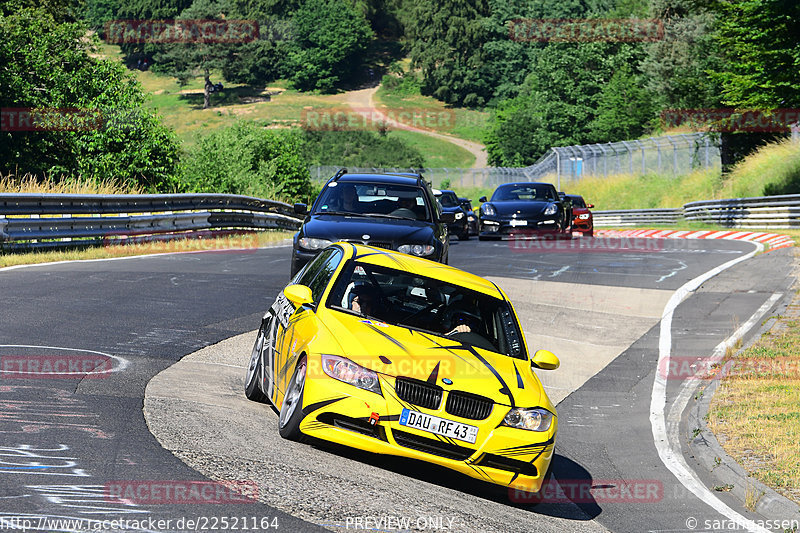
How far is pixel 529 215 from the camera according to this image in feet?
91.5

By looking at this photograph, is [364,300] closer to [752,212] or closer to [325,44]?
[752,212]

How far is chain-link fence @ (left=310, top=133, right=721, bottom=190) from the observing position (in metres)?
53.6

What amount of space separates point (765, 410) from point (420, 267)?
4.14m

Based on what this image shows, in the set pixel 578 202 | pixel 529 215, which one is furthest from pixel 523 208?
pixel 578 202

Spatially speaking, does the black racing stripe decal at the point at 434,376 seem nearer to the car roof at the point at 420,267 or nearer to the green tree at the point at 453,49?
the car roof at the point at 420,267

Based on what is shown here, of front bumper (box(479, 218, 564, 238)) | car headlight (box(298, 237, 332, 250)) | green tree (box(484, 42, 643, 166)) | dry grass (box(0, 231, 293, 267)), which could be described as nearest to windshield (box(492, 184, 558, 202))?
front bumper (box(479, 218, 564, 238))

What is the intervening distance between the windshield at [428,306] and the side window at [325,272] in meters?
0.13

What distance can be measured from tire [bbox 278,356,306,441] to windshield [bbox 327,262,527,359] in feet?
2.56

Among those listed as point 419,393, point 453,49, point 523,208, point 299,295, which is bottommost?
point 523,208
